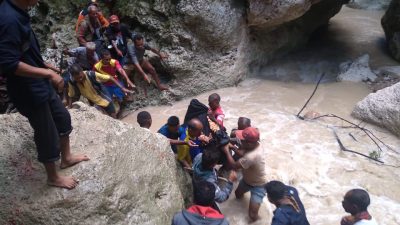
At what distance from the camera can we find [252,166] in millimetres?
4008

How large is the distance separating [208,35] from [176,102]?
4.76ft

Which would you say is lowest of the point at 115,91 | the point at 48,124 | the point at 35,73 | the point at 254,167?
the point at 115,91

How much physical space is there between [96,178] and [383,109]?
4824mm

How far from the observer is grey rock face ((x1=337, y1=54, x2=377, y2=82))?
794cm

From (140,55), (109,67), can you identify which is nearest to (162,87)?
(140,55)

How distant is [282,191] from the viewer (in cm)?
325

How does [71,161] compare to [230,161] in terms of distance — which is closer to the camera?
[71,161]

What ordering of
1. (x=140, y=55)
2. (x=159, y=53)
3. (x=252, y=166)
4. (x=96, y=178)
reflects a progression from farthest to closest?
(x=159, y=53) < (x=140, y=55) < (x=252, y=166) < (x=96, y=178)

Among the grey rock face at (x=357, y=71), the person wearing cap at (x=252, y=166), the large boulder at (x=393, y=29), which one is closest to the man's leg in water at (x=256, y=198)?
the person wearing cap at (x=252, y=166)

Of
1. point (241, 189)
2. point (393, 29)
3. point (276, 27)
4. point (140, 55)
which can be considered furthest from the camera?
point (393, 29)

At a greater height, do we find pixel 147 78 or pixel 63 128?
pixel 63 128

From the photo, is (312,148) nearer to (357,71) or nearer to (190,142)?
(190,142)

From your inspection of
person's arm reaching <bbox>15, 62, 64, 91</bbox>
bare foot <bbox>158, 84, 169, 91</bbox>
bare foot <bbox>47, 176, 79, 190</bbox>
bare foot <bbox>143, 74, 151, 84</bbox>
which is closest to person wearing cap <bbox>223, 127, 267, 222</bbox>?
bare foot <bbox>47, 176, 79, 190</bbox>

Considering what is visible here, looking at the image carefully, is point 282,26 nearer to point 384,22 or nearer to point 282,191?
point 384,22
